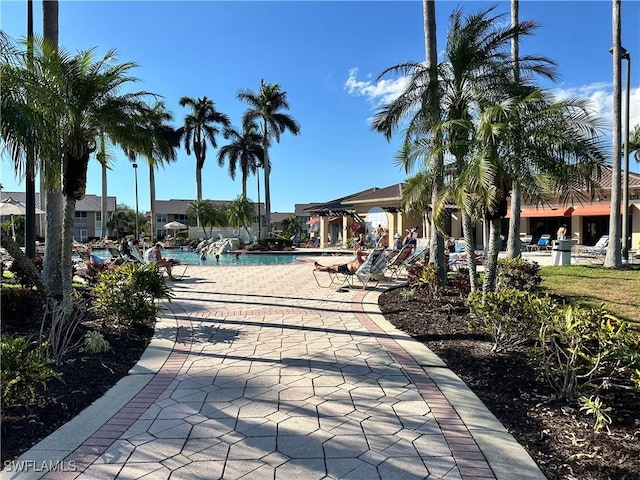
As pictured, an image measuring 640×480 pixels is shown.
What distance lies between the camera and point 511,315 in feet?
17.8

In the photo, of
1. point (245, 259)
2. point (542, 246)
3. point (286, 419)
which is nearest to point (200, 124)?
point (245, 259)

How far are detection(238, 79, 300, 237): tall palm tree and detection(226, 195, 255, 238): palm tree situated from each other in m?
4.76

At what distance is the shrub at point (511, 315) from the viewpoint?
205 inches

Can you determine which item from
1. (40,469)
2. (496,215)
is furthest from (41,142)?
(496,215)

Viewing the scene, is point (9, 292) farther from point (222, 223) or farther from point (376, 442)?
point (222, 223)

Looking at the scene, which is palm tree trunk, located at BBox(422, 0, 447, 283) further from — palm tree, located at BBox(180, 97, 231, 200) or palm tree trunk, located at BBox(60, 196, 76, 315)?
palm tree, located at BBox(180, 97, 231, 200)

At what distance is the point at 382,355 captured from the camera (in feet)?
19.0

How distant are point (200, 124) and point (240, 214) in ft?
35.4

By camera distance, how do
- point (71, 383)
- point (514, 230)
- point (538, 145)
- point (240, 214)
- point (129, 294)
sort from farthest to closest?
1. point (240, 214)
2. point (514, 230)
3. point (538, 145)
4. point (129, 294)
5. point (71, 383)

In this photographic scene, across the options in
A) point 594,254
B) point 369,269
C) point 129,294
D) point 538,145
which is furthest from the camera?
point 594,254

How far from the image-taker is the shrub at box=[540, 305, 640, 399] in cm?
391

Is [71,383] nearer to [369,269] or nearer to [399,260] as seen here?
[369,269]

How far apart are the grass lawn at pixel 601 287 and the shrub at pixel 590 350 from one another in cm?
392

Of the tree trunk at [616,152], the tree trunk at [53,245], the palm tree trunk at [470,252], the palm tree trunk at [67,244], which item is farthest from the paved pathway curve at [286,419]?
the tree trunk at [616,152]
